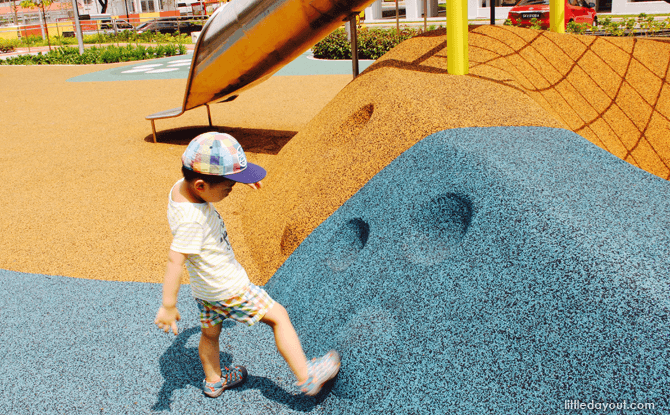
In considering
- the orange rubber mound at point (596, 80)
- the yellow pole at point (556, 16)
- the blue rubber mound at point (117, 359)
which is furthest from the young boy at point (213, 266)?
the yellow pole at point (556, 16)

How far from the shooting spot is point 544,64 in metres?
5.14

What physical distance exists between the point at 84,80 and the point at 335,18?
47.2 ft

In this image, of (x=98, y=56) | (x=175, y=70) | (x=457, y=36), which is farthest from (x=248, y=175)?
(x=98, y=56)

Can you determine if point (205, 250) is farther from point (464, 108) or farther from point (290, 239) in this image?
point (464, 108)

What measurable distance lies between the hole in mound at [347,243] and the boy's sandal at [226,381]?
33.0 inches

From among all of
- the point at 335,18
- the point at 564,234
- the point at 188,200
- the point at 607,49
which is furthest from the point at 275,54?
the point at 564,234

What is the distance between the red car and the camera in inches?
675

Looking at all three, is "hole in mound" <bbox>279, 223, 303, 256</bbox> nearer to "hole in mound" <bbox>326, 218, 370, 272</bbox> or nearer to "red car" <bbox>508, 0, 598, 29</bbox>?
"hole in mound" <bbox>326, 218, 370, 272</bbox>

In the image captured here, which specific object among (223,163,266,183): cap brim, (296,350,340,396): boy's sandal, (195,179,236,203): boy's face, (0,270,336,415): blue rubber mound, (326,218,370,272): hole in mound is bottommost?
(0,270,336,415): blue rubber mound

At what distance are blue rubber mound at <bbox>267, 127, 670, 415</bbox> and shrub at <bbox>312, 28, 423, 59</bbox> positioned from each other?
48.5ft

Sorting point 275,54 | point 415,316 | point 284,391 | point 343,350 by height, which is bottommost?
point 284,391

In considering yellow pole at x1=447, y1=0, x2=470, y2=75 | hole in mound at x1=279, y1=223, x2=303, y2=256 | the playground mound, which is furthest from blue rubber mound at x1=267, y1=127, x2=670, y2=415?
yellow pole at x1=447, y1=0, x2=470, y2=75

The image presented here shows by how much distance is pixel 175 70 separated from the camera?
61.1ft

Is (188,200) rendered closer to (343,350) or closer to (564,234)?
(343,350)
